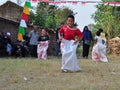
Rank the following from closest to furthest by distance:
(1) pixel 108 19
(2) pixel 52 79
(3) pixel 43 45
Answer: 1. (2) pixel 52 79
2. (3) pixel 43 45
3. (1) pixel 108 19

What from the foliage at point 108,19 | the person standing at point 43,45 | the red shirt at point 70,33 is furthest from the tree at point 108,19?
the red shirt at point 70,33

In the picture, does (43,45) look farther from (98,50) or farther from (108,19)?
(108,19)

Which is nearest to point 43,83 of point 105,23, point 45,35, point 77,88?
point 77,88

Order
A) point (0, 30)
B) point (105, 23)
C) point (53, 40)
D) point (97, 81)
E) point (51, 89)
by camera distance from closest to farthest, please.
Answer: point (51, 89) < point (97, 81) < point (0, 30) < point (53, 40) < point (105, 23)

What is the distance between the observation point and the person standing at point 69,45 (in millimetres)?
12719

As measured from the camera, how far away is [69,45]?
12953 millimetres

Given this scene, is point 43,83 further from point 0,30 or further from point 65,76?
point 0,30

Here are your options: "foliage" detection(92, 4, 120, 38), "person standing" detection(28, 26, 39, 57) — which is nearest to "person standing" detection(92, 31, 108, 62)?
"person standing" detection(28, 26, 39, 57)

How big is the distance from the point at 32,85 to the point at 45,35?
408 inches

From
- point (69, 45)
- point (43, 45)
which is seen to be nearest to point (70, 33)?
point (69, 45)

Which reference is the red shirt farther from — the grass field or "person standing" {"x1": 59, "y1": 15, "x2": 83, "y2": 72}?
the grass field

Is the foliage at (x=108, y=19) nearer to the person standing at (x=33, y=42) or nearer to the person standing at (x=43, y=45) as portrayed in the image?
the person standing at (x=33, y=42)

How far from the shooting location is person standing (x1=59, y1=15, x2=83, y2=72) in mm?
12719

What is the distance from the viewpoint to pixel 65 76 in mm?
11453
